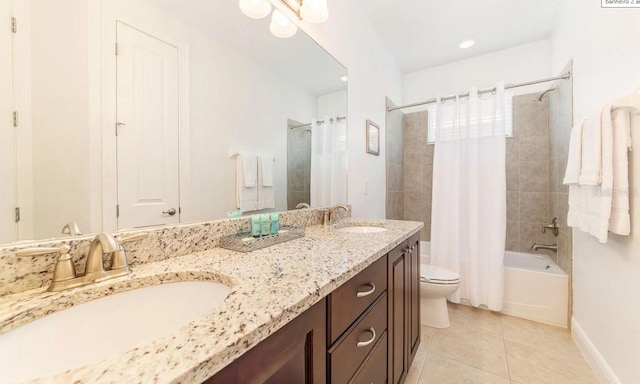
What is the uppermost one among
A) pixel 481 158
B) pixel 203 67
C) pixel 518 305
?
pixel 203 67

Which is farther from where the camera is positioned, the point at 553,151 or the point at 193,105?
the point at 553,151

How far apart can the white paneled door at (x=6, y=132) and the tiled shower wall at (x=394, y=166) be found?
2469mm

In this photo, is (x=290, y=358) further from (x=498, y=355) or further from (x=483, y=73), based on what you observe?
(x=483, y=73)

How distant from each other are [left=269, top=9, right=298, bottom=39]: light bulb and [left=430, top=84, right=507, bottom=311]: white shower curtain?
1.67 m

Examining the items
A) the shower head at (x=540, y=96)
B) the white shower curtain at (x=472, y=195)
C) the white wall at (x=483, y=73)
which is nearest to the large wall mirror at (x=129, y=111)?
the white shower curtain at (x=472, y=195)

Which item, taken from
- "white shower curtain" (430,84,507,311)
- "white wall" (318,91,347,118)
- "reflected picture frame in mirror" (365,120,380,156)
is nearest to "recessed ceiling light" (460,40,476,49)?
"white shower curtain" (430,84,507,311)

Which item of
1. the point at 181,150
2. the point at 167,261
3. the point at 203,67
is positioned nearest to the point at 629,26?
the point at 203,67

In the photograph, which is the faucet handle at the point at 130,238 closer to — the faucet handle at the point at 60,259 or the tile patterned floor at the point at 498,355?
the faucet handle at the point at 60,259

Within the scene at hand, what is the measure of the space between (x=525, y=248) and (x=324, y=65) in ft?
8.81

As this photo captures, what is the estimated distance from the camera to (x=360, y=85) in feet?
6.71

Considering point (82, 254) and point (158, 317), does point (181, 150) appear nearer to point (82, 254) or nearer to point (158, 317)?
point (82, 254)

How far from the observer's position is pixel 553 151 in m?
2.28

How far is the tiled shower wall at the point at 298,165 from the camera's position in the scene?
141 centimetres

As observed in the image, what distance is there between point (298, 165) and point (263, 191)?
0.33m
